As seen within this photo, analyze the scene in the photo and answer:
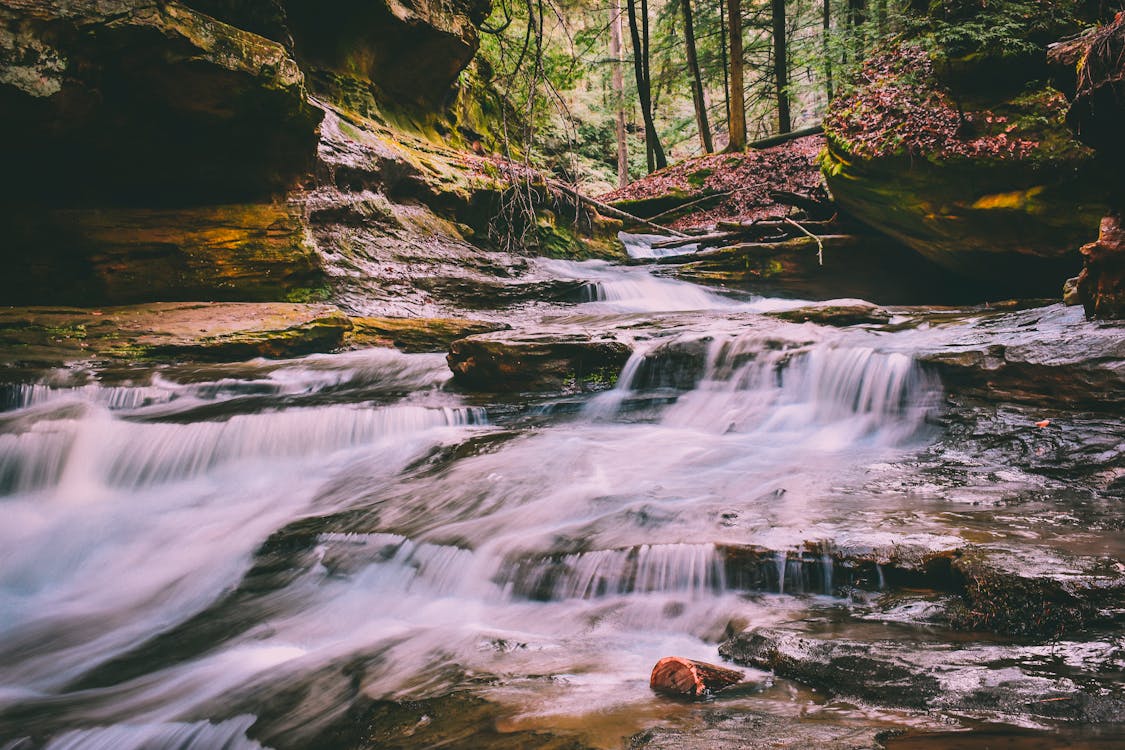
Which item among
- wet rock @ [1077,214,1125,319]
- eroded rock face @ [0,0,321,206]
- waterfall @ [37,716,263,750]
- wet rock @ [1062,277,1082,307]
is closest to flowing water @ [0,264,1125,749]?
waterfall @ [37,716,263,750]

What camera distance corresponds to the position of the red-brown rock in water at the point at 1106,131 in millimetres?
5227

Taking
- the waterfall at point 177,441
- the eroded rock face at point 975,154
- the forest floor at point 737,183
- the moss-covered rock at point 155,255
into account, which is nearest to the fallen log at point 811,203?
the eroded rock face at point 975,154

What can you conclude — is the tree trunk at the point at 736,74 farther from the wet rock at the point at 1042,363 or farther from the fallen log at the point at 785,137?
the wet rock at the point at 1042,363

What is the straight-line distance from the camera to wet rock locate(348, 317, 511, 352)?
930 centimetres

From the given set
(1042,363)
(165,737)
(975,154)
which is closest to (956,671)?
(165,737)

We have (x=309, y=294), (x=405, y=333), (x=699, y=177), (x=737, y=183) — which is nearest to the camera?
(x=405, y=333)

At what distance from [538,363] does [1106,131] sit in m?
5.83

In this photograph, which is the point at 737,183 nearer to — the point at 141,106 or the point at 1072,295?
the point at 1072,295

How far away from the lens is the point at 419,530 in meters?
4.56

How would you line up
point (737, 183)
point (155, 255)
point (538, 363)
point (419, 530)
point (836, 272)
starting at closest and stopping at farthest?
point (419, 530), point (538, 363), point (155, 255), point (836, 272), point (737, 183)

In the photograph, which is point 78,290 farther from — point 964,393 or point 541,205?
point 964,393

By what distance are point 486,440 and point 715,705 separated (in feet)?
14.4

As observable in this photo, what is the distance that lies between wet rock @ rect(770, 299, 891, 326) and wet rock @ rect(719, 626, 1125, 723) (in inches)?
248

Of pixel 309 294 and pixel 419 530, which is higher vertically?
pixel 309 294
